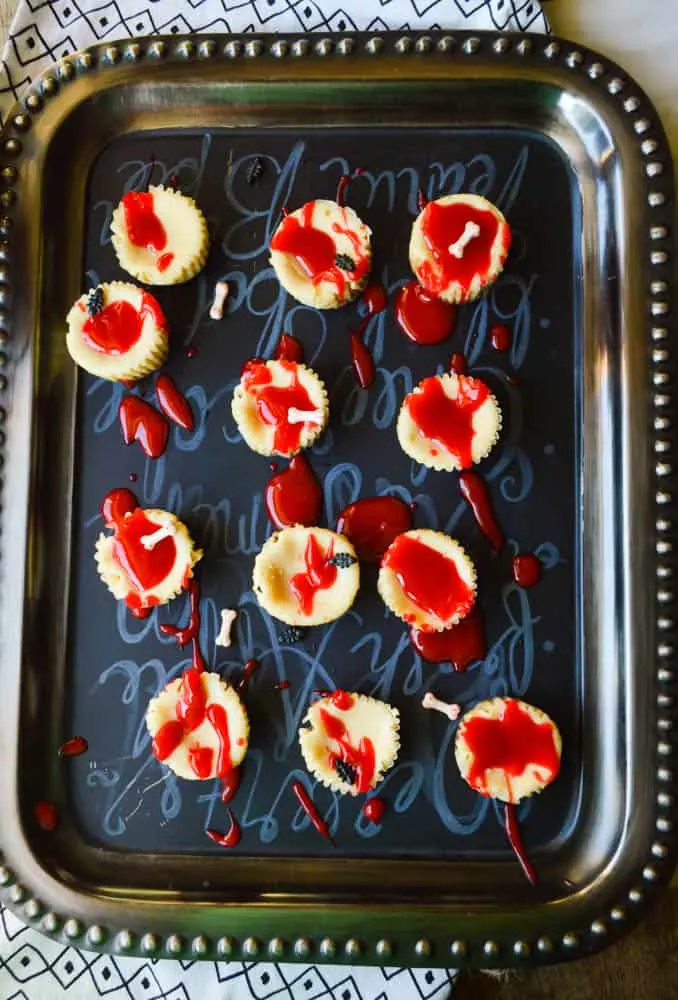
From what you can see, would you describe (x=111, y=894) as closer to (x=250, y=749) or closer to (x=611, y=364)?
A: (x=250, y=749)

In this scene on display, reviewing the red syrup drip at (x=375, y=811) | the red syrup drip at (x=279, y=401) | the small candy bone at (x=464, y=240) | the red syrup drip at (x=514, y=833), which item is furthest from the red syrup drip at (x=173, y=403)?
the red syrup drip at (x=514, y=833)

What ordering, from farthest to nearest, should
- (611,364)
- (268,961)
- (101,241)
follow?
(101,241) < (611,364) < (268,961)

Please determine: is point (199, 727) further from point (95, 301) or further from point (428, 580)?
point (95, 301)

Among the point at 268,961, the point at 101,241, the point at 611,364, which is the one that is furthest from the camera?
the point at 101,241

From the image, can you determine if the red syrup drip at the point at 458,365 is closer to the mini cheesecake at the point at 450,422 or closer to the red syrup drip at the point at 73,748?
the mini cheesecake at the point at 450,422

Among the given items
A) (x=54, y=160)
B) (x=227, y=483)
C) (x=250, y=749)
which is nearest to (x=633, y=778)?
(x=250, y=749)

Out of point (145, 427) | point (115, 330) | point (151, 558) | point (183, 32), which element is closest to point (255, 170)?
point (183, 32)

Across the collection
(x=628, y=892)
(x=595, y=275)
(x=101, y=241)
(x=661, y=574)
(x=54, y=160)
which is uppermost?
(x=54, y=160)
